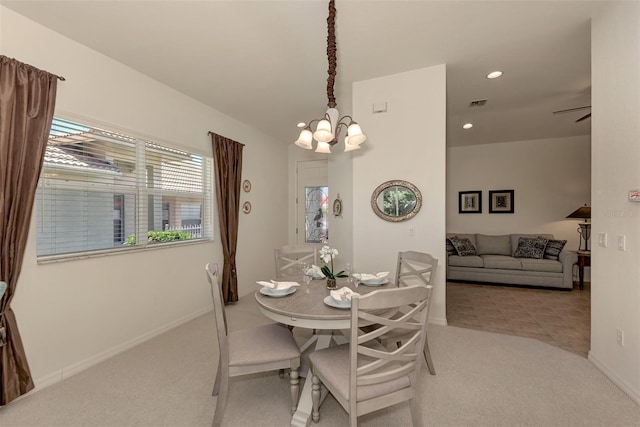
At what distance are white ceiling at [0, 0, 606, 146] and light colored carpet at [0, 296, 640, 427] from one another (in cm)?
285

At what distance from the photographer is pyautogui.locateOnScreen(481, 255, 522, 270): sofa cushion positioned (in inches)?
197

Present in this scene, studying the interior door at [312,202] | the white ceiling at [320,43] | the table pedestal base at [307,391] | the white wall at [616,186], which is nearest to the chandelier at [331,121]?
the white ceiling at [320,43]

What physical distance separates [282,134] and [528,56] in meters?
3.73

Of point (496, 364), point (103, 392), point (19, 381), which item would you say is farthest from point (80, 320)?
point (496, 364)

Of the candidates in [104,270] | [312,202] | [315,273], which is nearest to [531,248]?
[312,202]

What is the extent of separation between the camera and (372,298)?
1.27 metres

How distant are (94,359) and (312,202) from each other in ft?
13.9

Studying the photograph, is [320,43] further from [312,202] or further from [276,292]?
[312,202]

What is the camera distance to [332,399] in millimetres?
1944

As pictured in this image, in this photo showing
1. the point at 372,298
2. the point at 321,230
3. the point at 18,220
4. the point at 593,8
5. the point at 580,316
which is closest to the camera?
the point at 372,298

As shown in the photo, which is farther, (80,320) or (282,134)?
(282,134)

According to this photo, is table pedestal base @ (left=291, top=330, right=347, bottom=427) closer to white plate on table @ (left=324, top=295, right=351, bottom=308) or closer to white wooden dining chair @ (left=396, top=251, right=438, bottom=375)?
white plate on table @ (left=324, top=295, right=351, bottom=308)

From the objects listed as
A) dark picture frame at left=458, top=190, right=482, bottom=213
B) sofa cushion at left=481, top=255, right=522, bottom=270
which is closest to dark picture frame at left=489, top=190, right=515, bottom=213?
dark picture frame at left=458, top=190, right=482, bottom=213

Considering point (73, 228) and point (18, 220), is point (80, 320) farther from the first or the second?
point (18, 220)
